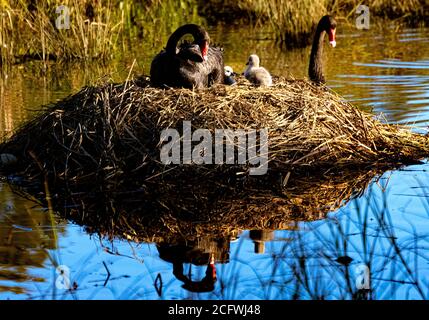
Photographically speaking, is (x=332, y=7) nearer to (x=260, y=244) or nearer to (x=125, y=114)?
(x=125, y=114)

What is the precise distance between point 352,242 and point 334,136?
6.90 feet

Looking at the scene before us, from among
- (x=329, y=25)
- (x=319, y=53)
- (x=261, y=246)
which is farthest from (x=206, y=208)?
(x=329, y=25)

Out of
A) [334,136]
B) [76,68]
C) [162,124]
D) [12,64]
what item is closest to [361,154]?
[334,136]

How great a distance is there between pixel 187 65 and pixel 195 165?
123cm

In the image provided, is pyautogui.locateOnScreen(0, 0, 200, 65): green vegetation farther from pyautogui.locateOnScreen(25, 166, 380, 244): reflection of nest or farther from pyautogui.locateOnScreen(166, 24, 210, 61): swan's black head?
pyautogui.locateOnScreen(25, 166, 380, 244): reflection of nest

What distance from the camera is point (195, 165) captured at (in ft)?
24.3

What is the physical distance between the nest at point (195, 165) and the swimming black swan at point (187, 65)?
8.0 inches

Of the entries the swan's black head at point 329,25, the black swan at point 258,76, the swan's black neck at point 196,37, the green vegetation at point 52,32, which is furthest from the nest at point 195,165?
the green vegetation at point 52,32

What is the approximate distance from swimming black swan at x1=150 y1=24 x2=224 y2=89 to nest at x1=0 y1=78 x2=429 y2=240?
0.20 metres

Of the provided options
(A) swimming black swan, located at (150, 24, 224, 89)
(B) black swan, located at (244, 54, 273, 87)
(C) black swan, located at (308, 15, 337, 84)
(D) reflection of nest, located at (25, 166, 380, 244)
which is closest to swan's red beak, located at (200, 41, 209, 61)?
(A) swimming black swan, located at (150, 24, 224, 89)

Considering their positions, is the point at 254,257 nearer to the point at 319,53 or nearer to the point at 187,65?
the point at 187,65

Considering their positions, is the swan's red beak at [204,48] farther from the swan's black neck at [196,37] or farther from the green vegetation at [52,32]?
the green vegetation at [52,32]

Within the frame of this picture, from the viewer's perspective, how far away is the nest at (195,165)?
695 centimetres

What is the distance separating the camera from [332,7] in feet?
56.6
